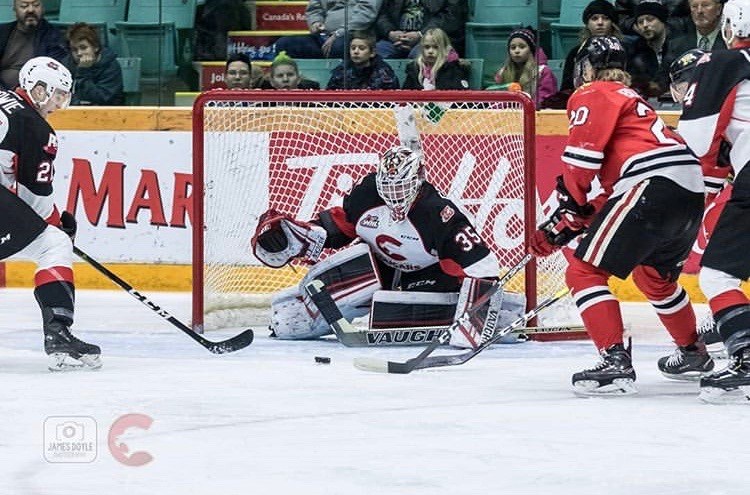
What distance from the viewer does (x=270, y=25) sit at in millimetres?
7566

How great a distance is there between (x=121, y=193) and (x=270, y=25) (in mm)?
1165

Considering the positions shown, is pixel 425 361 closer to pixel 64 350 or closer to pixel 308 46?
pixel 64 350

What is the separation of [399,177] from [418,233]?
24 cm

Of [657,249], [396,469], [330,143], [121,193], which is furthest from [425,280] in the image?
[396,469]

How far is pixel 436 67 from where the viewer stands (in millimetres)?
6820

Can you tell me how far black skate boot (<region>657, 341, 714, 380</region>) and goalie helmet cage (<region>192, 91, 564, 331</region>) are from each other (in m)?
1.11

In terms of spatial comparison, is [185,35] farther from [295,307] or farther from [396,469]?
[396,469]

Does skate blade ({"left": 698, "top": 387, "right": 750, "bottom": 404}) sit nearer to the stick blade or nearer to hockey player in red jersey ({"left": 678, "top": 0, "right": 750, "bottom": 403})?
hockey player in red jersey ({"left": 678, "top": 0, "right": 750, "bottom": 403})

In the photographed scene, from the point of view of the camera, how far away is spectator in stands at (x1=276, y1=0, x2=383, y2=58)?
6984 mm

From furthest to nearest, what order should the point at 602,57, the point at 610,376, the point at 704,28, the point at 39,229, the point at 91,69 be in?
the point at 91,69, the point at 704,28, the point at 39,229, the point at 602,57, the point at 610,376

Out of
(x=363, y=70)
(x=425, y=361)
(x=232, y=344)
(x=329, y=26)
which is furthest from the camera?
(x=329, y=26)

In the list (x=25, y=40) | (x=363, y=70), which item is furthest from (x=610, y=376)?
(x=25, y=40)

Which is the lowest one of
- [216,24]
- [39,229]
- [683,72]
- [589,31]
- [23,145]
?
[39,229]

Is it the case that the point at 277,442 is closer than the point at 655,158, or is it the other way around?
the point at 277,442
